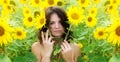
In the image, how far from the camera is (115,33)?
2.92 m

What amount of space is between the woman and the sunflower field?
50 mm

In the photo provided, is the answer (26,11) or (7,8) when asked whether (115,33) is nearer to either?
(26,11)

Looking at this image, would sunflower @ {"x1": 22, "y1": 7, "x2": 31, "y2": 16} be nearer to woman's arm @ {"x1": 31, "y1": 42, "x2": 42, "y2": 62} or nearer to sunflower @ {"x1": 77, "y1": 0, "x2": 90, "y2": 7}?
woman's arm @ {"x1": 31, "y1": 42, "x2": 42, "y2": 62}

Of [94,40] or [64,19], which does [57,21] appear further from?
[94,40]

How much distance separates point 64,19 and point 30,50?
40 centimetres

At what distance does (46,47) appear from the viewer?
10.7 feet

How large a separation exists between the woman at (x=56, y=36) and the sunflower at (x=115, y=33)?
42 cm

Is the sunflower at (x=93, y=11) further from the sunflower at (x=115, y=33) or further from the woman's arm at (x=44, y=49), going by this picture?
the sunflower at (x=115, y=33)

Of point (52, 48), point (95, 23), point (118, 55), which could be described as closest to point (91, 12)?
point (95, 23)

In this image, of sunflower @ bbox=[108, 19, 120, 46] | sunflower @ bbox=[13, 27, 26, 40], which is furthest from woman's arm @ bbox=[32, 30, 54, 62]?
sunflower @ bbox=[108, 19, 120, 46]

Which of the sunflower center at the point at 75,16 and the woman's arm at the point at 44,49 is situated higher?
the sunflower center at the point at 75,16

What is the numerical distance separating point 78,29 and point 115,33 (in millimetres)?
515

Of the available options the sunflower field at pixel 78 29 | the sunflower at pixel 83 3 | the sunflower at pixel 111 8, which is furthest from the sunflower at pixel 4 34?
the sunflower at pixel 111 8

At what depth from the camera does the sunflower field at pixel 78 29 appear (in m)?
2.97
